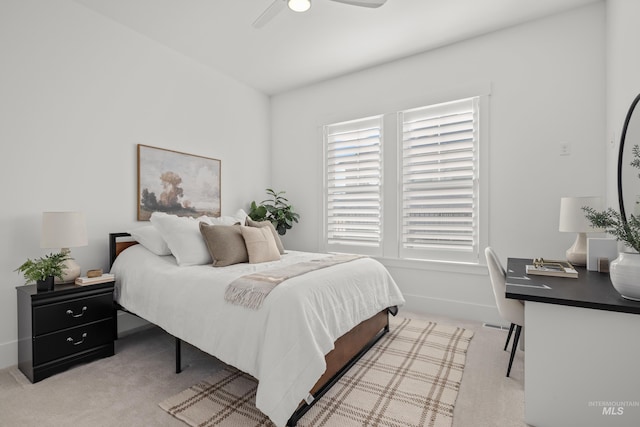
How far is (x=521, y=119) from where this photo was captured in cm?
312

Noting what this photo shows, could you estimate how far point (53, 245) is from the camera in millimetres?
2320

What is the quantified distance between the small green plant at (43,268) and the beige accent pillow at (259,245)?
54.1 inches

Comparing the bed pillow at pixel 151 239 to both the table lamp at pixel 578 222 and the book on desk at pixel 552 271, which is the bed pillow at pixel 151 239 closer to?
the book on desk at pixel 552 271

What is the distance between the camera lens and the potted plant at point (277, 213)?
4316 mm

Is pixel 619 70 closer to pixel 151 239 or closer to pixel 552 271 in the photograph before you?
pixel 552 271

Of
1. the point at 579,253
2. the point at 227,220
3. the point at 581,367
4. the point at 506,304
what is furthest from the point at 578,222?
the point at 227,220

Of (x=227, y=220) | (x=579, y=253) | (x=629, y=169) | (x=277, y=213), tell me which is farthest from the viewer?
(x=277, y=213)

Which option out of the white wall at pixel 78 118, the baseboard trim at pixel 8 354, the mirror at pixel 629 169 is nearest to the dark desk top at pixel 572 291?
the mirror at pixel 629 169

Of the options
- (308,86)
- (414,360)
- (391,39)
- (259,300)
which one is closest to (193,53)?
(308,86)

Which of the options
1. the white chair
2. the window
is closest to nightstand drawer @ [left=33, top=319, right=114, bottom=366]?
the window

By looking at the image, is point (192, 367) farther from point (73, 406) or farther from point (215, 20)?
point (215, 20)

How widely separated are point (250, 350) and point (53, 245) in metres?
1.73

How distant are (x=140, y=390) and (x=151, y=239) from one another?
1285mm

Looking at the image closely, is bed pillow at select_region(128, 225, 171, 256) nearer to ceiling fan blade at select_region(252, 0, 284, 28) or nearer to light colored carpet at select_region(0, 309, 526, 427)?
light colored carpet at select_region(0, 309, 526, 427)
